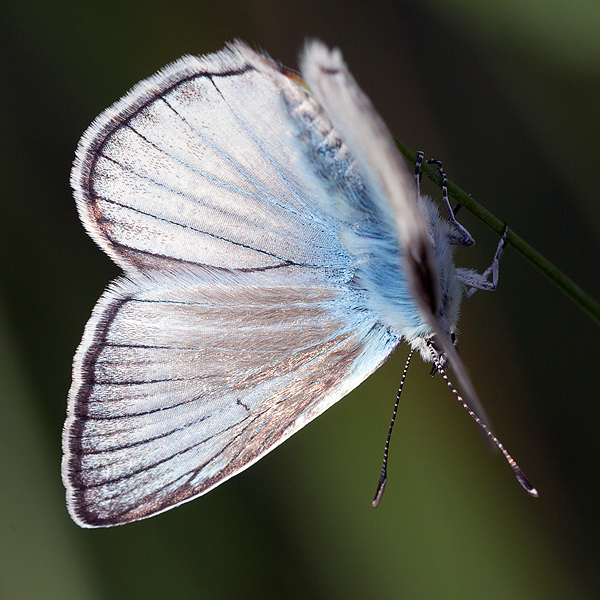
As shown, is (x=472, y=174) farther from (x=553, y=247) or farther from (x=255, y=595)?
(x=255, y=595)

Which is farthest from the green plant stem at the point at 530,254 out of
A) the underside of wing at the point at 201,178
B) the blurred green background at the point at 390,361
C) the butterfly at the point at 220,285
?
the blurred green background at the point at 390,361

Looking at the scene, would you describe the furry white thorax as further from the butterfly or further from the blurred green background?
the blurred green background

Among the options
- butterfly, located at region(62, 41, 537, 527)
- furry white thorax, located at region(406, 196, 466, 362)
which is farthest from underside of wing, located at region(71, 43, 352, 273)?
furry white thorax, located at region(406, 196, 466, 362)

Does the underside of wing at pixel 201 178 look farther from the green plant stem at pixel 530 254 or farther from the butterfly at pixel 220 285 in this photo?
the green plant stem at pixel 530 254

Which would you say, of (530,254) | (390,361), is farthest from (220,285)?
(390,361)

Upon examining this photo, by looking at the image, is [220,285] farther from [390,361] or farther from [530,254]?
[390,361]

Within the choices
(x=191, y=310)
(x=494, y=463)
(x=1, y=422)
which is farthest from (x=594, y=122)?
(x=1, y=422)
